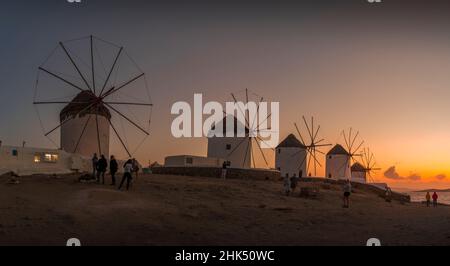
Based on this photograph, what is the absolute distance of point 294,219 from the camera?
15.4 meters

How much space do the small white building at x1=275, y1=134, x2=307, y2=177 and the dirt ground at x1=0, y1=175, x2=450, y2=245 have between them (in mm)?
25378

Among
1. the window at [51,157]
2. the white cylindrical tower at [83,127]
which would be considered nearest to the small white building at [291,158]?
the white cylindrical tower at [83,127]

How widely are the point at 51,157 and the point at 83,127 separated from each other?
3.63 metres

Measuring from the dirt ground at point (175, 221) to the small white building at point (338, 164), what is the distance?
1306 inches

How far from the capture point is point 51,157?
87.8 ft

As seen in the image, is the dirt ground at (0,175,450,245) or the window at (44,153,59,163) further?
the window at (44,153,59,163)

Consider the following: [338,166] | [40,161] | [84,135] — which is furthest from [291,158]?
[40,161]

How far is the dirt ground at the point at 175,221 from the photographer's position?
37.3ft

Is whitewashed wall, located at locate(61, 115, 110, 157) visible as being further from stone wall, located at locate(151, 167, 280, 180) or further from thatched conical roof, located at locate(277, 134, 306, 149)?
thatched conical roof, located at locate(277, 134, 306, 149)

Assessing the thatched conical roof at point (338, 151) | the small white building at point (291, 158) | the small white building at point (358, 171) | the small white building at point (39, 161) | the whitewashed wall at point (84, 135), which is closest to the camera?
the small white building at point (39, 161)

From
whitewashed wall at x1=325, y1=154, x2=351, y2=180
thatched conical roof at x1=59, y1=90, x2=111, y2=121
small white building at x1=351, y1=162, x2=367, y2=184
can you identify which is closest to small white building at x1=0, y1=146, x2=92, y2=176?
thatched conical roof at x1=59, y1=90, x2=111, y2=121

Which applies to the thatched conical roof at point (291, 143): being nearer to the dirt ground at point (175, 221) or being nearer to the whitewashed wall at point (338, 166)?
the whitewashed wall at point (338, 166)

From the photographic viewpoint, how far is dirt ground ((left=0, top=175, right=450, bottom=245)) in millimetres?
11359
